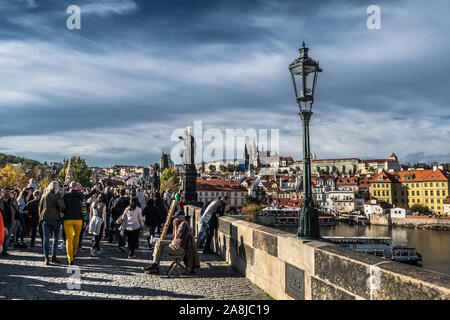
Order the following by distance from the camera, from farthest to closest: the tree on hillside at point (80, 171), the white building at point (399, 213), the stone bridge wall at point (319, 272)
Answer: the white building at point (399, 213) < the tree on hillside at point (80, 171) < the stone bridge wall at point (319, 272)

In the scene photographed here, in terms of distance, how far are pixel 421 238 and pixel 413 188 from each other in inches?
1659

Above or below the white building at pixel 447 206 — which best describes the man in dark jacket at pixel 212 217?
above

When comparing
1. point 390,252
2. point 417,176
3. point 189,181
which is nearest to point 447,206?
point 417,176

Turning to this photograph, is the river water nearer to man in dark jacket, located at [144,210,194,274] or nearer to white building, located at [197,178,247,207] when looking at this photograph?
white building, located at [197,178,247,207]

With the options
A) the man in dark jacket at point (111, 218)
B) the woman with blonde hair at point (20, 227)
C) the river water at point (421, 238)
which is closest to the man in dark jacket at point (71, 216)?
the man in dark jacket at point (111, 218)

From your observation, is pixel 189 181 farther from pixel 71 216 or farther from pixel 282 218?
pixel 282 218

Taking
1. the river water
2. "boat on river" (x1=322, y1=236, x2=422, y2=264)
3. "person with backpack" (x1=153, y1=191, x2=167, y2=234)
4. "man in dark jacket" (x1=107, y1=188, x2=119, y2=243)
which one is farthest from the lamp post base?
"boat on river" (x1=322, y1=236, x2=422, y2=264)

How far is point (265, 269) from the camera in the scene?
5.50 m

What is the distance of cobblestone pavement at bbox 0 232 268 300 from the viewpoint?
5145mm

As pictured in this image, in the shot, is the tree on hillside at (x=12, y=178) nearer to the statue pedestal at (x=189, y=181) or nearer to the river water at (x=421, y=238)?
the statue pedestal at (x=189, y=181)

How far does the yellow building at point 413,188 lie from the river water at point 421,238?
2330cm

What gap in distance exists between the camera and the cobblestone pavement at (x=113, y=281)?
16.9 ft

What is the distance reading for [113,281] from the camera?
19.5 ft
